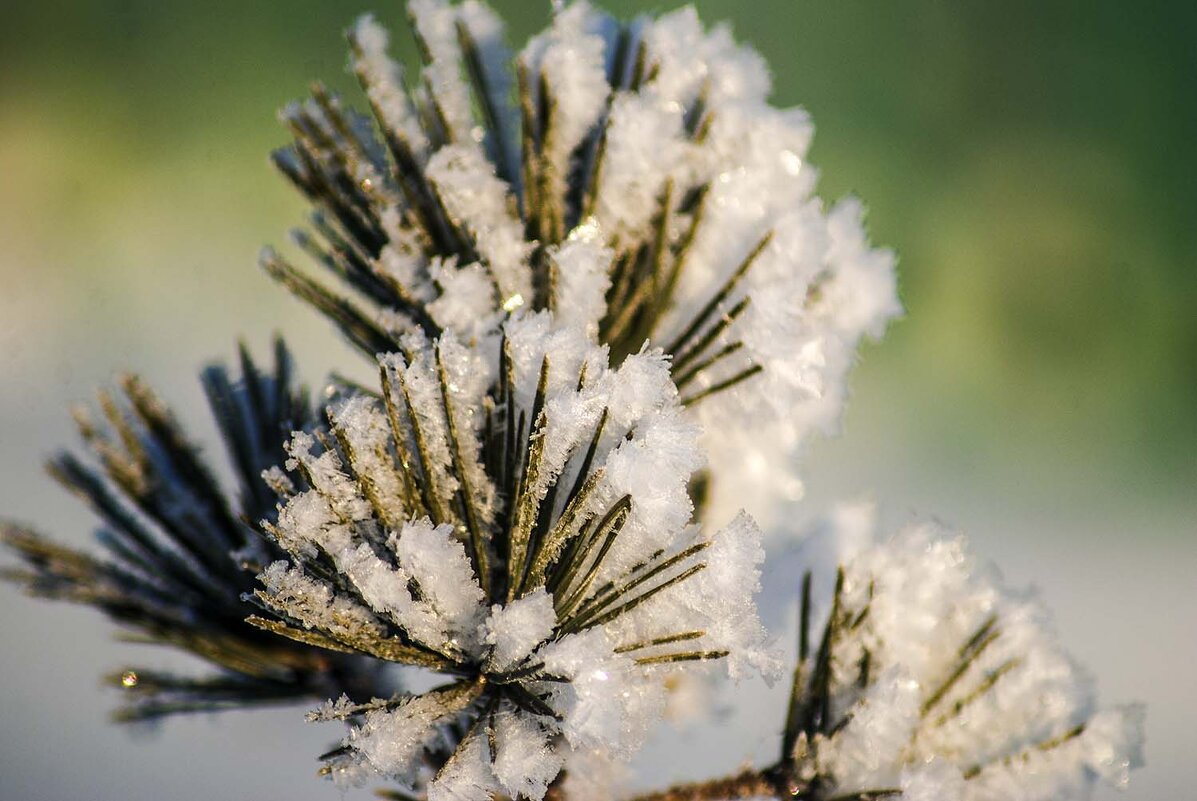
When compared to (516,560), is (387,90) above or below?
above

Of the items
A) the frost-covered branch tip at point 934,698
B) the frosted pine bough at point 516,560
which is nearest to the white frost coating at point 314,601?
the frosted pine bough at point 516,560

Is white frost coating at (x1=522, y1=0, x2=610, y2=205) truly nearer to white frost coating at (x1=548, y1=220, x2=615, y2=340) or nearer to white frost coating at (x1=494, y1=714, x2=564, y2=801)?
white frost coating at (x1=548, y1=220, x2=615, y2=340)

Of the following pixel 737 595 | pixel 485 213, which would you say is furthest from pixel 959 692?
pixel 485 213

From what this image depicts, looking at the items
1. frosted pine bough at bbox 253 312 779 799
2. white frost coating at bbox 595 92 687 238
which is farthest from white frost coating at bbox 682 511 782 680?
white frost coating at bbox 595 92 687 238

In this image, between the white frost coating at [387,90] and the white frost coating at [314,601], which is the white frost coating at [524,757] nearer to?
the white frost coating at [314,601]

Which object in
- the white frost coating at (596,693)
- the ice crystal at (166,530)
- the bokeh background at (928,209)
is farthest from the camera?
the bokeh background at (928,209)

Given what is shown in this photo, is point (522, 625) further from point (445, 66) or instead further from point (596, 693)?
point (445, 66)
